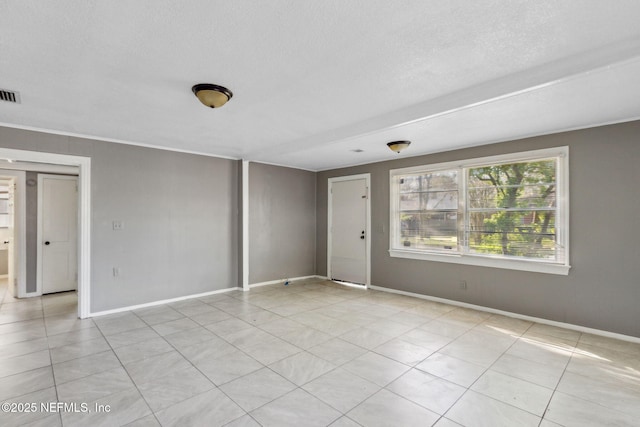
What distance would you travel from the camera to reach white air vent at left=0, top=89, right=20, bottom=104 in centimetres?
266

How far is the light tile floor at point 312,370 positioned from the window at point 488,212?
2.93 ft

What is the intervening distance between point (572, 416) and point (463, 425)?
0.79m

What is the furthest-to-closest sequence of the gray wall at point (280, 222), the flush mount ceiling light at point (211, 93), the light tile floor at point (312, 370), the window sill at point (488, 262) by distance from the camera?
the gray wall at point (280, 222) → the window sill at point (488, 262) → the flush mount ceiling light at point (211, 93) → the light tile floor at point (312, 370)

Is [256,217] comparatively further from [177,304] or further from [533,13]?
[533,13]

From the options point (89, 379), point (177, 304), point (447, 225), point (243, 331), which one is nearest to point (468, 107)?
point (447, 225)

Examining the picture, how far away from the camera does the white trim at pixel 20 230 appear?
16.2 ft

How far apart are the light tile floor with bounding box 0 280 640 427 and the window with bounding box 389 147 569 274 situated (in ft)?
2.93

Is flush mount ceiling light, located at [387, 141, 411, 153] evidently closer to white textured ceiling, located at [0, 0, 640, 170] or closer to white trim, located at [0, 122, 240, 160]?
white textured ceiling, located at [0, 0, 640, 170]

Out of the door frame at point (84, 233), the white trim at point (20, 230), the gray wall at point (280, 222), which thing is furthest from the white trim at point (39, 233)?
the gray wall at point (280, 222)

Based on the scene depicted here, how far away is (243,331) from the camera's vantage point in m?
3.55

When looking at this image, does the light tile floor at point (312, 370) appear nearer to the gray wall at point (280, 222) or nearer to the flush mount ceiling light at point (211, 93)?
the gray wall at point (280, 222)

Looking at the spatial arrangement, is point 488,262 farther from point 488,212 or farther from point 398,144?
point 398,144

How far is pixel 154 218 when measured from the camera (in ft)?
15.1

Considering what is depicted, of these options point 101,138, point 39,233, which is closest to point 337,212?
point 101,138
